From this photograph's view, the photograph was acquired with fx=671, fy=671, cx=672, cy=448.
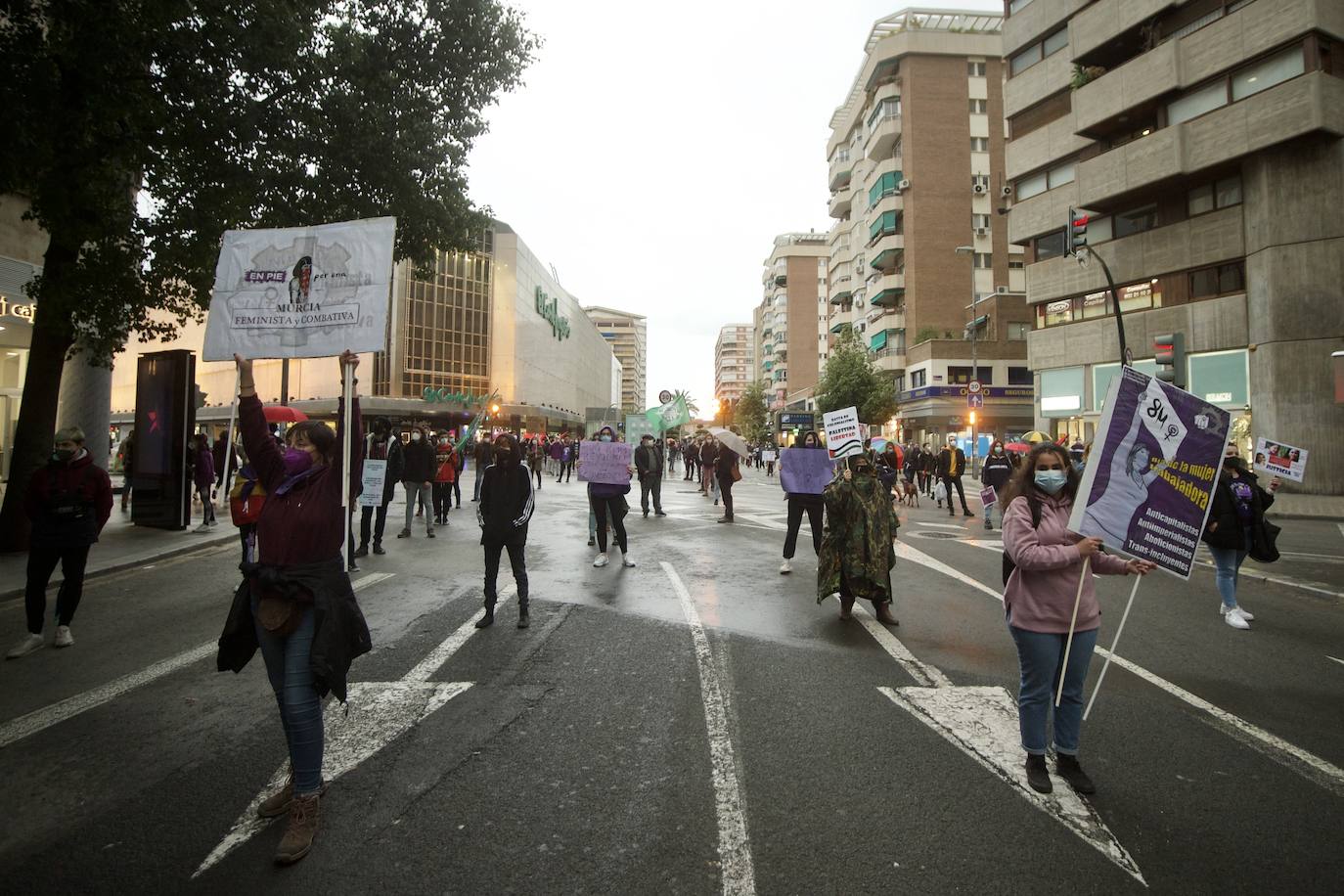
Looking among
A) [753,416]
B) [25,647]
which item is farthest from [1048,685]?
[753,416]

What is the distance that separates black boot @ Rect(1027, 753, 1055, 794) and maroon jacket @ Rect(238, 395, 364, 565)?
3.67 m

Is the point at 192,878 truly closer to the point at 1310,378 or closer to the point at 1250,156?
the point at 1310,378

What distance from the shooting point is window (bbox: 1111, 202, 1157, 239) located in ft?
87.6

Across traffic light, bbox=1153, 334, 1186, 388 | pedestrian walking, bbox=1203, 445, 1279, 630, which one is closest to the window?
traffic light, bbox=1153, 334, 1186, 388

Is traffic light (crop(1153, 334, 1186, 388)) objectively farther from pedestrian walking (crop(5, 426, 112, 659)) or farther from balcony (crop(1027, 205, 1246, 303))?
pedestrian walking (crop(5, 426, 112, 659))

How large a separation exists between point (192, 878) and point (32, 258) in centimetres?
1730

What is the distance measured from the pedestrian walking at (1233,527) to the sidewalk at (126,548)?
502 inches

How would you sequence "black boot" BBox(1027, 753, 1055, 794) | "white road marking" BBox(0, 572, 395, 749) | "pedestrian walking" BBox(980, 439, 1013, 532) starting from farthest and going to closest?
"pedestrian walking" BBox(980, 439, 1013, 532) < "white road marking" BBox(0, 572, 395, 749) < "black boot" BBox(1027, 753, 1055, 794)

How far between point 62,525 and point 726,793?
6.02 m

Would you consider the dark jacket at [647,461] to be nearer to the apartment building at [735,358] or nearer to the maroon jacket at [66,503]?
the maroon jacket at [66,503]

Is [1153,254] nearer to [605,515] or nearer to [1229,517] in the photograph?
[1229,517]

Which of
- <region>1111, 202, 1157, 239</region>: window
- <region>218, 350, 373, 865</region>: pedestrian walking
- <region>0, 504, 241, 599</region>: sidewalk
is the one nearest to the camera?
<region>218, 350, 373, 865</region>: pedestrian walking

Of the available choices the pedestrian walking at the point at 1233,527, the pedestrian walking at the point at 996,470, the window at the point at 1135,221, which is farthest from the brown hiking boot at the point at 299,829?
the window at the point at 1135,221

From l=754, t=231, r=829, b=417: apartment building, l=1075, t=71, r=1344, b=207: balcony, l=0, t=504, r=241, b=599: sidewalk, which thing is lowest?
l=0, t=504, r=241, b=599: sidewalk
